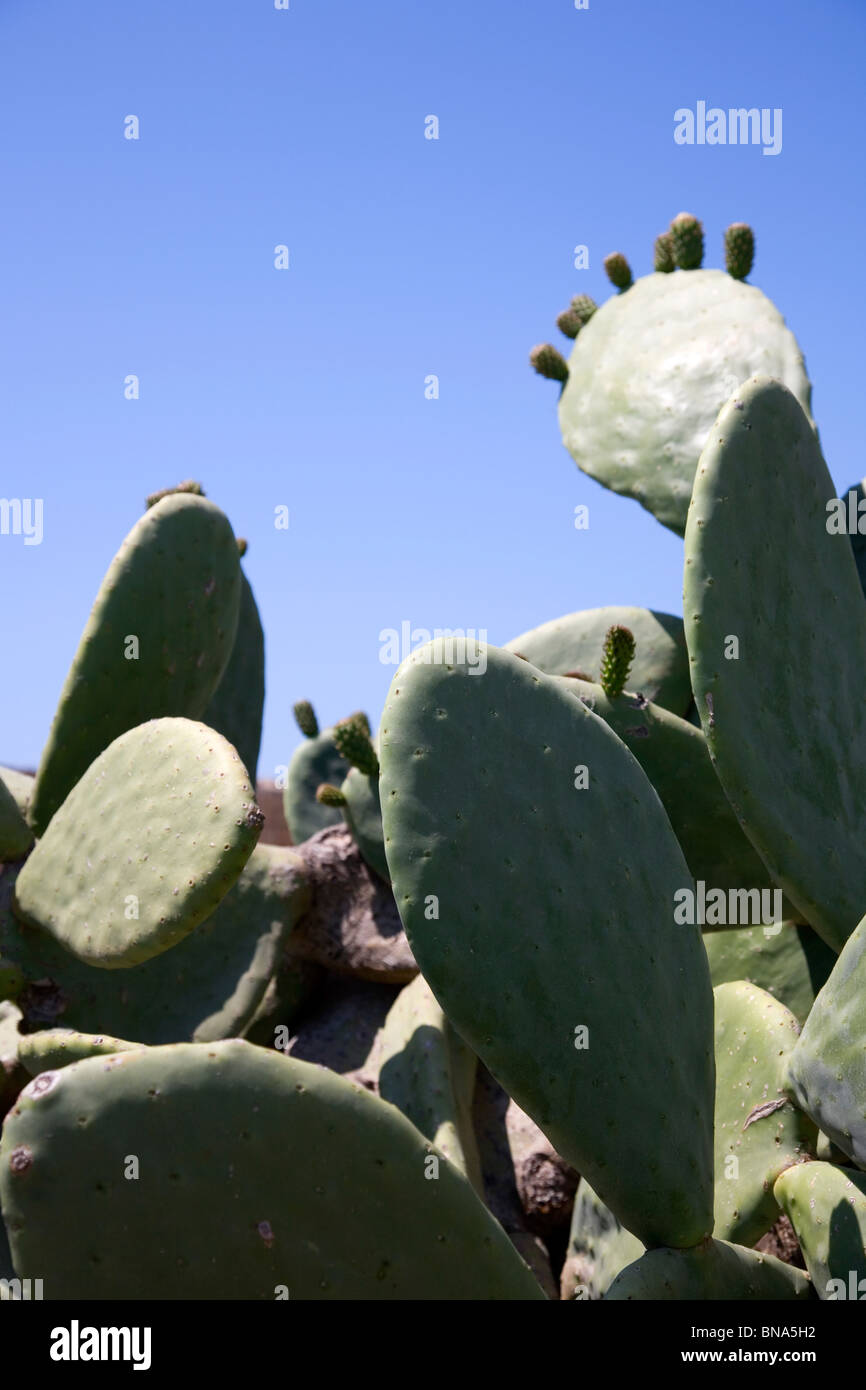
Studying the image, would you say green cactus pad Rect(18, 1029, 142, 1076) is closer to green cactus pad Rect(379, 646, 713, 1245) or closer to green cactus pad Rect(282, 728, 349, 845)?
green cactus pad Rect(379, 646, 713, 1245)

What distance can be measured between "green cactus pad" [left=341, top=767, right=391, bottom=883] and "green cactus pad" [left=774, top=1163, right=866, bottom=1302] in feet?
4.06

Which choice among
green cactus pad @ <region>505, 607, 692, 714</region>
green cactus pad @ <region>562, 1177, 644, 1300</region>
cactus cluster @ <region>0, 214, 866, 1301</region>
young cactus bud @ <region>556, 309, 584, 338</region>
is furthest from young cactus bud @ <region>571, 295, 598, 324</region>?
green cactus pad @ <region>562, 1177, 644, 1300</region>

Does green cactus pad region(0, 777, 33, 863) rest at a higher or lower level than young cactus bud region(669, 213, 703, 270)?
lower

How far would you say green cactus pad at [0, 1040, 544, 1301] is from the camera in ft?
3.81

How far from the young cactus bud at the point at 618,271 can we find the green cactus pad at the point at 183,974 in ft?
4.95

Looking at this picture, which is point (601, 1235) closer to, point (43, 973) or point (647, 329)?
point (43, 973)

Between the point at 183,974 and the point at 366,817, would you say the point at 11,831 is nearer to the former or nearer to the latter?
the point at 183,974

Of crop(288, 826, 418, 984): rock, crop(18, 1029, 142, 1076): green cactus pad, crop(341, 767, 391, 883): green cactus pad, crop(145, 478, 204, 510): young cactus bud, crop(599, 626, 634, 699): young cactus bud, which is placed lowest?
crop(288, 826, 418, 984): rock

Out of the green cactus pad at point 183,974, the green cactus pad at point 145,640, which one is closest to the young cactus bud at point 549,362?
the green cactus pad at point 145,640

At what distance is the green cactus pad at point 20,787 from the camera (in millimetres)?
2326

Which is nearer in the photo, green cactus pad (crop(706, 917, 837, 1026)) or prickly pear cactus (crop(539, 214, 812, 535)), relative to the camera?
green cactus pad (crop(706, 917, 837, 1026))
